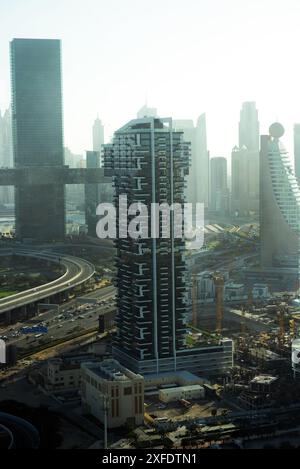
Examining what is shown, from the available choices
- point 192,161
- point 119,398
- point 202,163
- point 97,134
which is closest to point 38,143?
point 192,161

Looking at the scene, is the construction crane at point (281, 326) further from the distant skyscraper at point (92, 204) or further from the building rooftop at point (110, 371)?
the distant skyscraper at point (92, 204)

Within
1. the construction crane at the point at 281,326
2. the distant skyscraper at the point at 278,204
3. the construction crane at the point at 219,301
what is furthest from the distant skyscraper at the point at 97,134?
the construction crane at the point at 281,326

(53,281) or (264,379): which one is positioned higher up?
(53,281)

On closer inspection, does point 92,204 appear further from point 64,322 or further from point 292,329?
point 292,329

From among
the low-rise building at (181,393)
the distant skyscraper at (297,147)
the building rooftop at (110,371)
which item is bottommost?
the low-rise building at (181,393)

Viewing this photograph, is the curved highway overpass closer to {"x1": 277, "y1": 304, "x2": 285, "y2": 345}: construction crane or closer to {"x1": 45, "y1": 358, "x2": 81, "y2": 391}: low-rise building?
{"x1": 45, "y1": 358, "x2": 81, "y2": 391}: low-rise building

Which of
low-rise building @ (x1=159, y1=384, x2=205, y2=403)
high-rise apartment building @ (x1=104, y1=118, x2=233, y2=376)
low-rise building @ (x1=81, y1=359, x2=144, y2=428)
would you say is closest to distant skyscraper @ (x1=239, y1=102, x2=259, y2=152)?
high-rise apartment building @ (x1=104, y1=118, x2=233, y2=376)
